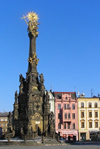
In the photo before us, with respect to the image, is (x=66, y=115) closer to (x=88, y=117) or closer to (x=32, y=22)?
(x=88, y=117)

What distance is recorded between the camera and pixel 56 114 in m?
87.6

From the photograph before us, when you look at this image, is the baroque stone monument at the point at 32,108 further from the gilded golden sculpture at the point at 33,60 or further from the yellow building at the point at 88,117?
the yellow building at the point at 88,117

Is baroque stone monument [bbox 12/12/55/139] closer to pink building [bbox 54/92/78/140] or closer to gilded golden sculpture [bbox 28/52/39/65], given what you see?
gilded golden sculpture [bbox 28/52/39/65]

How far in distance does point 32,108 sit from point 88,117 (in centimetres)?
3182

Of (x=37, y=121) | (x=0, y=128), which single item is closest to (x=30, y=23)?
(x=37, y=121)

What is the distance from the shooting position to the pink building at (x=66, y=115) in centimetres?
8644

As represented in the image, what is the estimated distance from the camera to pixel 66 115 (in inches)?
3433

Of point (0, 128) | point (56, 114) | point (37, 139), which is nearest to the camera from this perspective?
point (37, 139)

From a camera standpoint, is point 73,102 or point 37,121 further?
point 73,102

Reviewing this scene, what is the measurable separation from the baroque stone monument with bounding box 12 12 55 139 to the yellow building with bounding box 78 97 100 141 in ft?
91.5

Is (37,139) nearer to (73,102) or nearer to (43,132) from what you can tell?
(43,132)

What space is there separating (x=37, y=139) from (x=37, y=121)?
5.56 m

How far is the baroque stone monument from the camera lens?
6047cm

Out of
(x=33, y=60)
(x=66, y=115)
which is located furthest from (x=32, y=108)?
(x=66, y=115)
